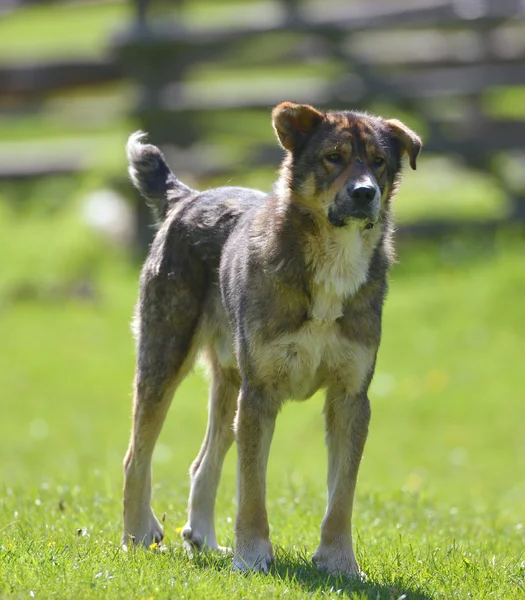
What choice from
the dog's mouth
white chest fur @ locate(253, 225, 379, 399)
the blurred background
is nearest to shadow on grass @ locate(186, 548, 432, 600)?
white chest fur @ locate(253, 225, 379, 399)

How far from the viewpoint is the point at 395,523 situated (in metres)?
7.72

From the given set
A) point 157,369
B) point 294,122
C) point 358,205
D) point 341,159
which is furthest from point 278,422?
point 358,205

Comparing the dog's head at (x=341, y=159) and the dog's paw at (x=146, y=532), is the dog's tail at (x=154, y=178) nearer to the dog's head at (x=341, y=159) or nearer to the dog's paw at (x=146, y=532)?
the dog's head at (x=341, y=159)

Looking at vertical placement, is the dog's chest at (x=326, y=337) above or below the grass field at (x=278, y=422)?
above

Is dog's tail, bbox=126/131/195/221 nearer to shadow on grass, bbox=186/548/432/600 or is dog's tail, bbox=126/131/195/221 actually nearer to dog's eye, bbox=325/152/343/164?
dog's eye, bbox=325/152/343/164

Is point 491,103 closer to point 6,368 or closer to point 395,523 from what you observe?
point 6,368

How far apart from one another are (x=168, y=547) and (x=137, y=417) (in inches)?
31.3

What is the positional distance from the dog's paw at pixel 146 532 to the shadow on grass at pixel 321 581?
579 millimetres

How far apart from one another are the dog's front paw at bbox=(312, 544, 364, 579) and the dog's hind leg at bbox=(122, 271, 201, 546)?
3.91ft

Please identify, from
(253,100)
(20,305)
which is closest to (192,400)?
(20,305)

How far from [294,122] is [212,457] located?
6.86 ft

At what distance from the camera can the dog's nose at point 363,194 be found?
600 cm

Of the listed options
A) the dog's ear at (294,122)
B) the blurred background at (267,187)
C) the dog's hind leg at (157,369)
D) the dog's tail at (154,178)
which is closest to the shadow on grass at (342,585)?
the dog's hind leg at (157,369)

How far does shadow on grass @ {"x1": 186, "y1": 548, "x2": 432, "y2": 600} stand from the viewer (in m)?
5.63
